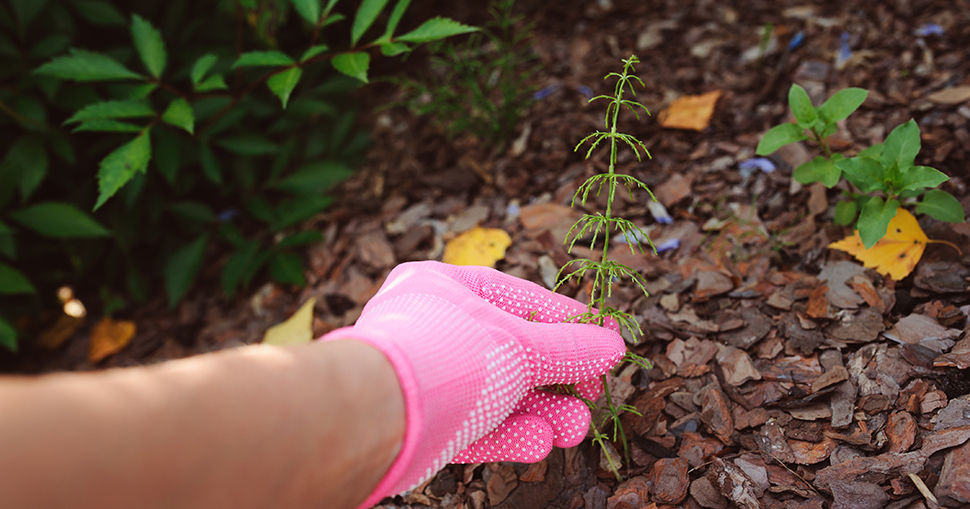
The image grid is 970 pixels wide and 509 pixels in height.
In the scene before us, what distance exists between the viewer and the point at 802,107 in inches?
55.7

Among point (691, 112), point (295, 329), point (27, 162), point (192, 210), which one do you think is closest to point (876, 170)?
point (691, 112)

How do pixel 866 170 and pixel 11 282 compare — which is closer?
pixel 866 170

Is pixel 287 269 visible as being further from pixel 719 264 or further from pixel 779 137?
pixel 779 137

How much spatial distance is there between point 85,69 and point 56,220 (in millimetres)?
632

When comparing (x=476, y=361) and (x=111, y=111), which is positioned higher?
(x=111, y=111)

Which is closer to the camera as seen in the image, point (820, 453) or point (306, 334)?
point (820, 453)

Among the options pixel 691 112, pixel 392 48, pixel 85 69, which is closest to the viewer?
pixel 392 48

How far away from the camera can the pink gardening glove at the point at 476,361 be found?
989 millimetres

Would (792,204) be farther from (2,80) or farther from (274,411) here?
(2,80)

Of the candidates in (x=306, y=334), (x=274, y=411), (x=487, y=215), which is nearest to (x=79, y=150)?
(x=306, y=334)

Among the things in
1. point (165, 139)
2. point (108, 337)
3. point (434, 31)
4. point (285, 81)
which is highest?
point (434, 31)

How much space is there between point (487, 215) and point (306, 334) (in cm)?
78

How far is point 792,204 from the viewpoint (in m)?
1.71

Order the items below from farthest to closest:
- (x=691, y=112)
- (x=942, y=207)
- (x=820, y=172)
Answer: (x=691, y=112) < (x=820, y=172) < (x=942, y=207)
